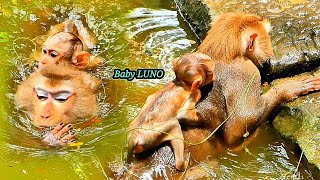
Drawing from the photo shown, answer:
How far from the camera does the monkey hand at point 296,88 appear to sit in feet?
25.1

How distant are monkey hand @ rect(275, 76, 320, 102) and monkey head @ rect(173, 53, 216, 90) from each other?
1205 mm

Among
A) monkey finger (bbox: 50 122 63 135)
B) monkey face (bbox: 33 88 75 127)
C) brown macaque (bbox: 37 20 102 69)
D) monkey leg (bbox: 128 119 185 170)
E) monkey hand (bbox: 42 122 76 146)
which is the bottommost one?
monkey hand (bbox: 42 122 76 146)

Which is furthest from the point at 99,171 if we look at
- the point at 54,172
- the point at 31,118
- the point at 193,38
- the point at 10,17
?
the point at 10,17

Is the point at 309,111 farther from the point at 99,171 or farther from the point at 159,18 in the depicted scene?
the point at 159,18

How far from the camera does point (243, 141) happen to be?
739 centimetres

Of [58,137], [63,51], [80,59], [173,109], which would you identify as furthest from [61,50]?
[173,109]

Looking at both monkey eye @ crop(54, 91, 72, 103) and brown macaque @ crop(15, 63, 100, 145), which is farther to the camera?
monkey eye @ crop(54, 91, 72, 103)

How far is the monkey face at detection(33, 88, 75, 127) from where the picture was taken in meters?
7.68

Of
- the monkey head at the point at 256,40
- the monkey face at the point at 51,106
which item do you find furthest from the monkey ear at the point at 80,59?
the monkey head at the point at 256,40

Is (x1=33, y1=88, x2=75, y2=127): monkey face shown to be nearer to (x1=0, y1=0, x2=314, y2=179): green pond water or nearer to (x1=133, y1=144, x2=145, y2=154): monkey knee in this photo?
(x1=0, y1=0, x2=314, y2=179): green pond water

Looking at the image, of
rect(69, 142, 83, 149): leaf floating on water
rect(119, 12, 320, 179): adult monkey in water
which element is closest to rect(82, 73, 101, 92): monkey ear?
rect(69, 142, 83, 149): leaf floating on water

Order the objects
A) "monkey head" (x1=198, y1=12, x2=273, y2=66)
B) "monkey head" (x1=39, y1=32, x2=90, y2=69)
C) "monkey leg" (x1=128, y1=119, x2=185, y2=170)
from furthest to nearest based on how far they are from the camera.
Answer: "monkey head" (x1=39, y1=32, x2=90, y2=69) < "monkey head" (x1=198, y1=12, x2=273, y2=66) < "monkey leg" (x1=128, y1=119, x2=185, y2=170)

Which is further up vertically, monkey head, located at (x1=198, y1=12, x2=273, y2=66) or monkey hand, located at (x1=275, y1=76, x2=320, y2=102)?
monkey head, located at (x1=198, y1=12, x2=273, y2=66)

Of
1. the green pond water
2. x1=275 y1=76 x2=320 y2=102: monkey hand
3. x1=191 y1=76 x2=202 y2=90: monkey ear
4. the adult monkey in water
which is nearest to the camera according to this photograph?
x1=191 y1=76 x2=202 y2=90: monkey ear
